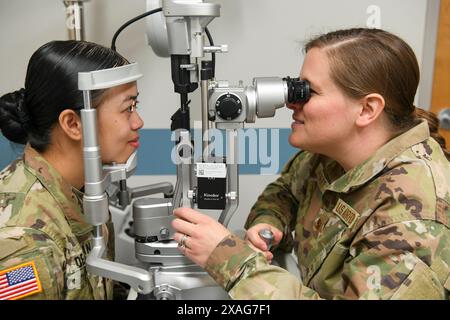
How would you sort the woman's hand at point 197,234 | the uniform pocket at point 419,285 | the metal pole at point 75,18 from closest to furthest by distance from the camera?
the uniform pocket at point 419,285, the woman's hand at point 197,234, the metal pole at point 75,18

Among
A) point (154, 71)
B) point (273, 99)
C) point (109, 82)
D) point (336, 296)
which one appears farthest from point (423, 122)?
point (154, 71)

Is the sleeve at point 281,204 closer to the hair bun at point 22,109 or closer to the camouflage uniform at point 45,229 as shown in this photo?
the camouflage uniform at point 45,229

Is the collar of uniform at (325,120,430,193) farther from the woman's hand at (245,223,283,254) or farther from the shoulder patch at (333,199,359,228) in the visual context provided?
the woman's hand at (245,223,283,254)

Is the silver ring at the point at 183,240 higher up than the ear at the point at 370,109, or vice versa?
the ear at the point at 370,109

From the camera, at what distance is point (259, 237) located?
115cm

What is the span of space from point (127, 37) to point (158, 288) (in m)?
1.20

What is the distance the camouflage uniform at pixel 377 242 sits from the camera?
0.87m

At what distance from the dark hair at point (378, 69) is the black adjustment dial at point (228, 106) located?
255mm

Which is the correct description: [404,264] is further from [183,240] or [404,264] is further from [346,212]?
[183,240]

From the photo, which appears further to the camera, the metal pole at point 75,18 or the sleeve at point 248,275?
the metal pole at point 75,18

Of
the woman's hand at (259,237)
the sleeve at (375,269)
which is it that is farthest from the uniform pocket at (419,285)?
the woman's hand at (259,237)

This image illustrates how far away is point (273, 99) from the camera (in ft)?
3.50

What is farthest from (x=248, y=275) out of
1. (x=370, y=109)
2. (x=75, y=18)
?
(x=75, y=18)
